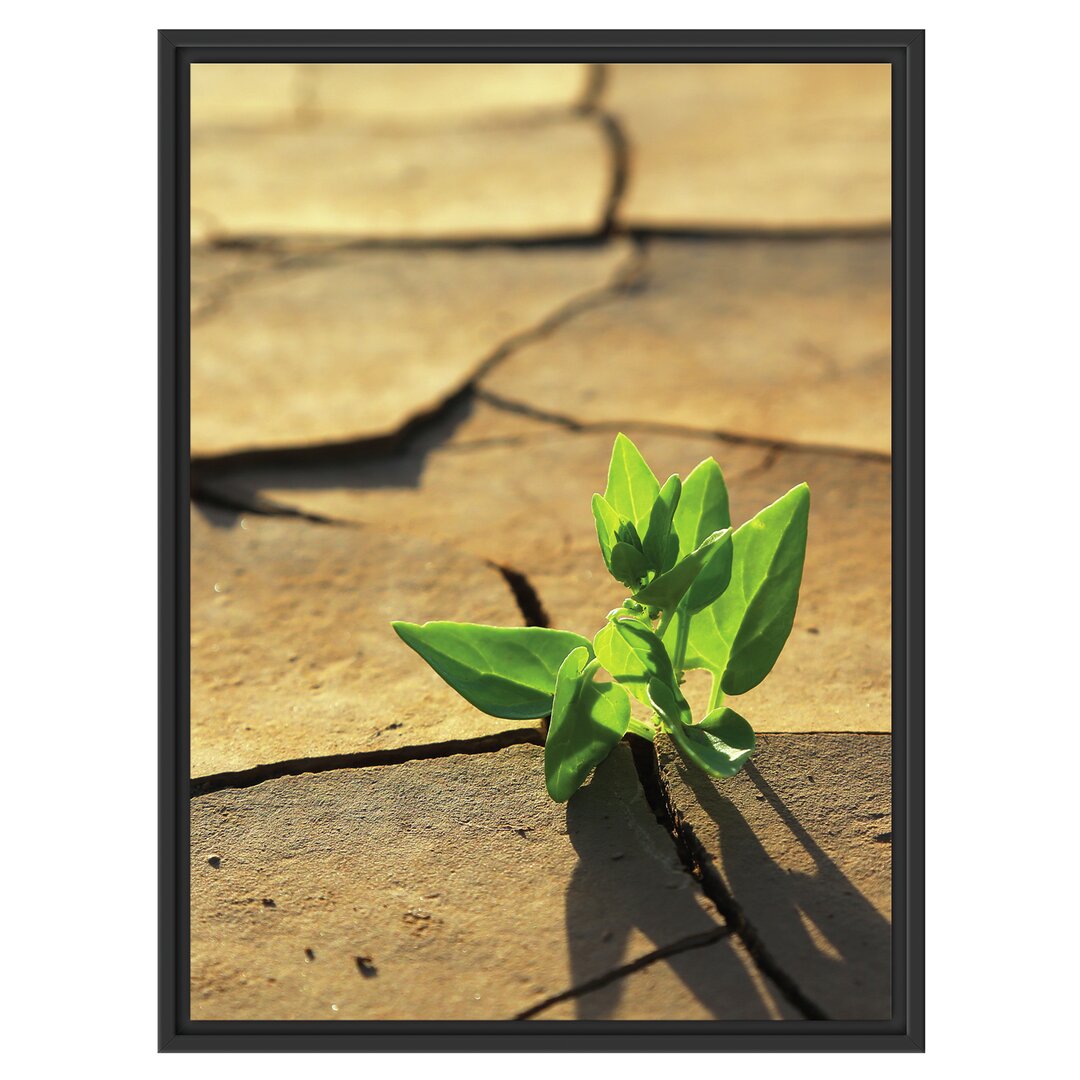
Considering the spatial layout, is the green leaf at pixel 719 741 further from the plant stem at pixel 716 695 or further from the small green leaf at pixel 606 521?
the small green leaf at pixel 606 521

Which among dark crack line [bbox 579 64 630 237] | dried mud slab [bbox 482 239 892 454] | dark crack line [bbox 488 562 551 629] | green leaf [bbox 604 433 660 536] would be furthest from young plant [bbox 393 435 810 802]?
dark crack line [bbox 579 64 630 237]

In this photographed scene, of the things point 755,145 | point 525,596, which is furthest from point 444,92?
point 525,596

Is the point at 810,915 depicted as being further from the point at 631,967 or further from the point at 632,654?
the point at 632,654

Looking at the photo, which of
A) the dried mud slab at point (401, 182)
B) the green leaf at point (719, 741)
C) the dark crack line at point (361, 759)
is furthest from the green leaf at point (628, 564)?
the dried mud slab at point (401, 182)

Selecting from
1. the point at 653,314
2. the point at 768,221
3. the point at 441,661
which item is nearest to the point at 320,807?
the point at 441,661

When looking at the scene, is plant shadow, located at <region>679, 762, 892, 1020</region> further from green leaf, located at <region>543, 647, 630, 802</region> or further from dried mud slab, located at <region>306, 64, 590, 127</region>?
dried mud slab, located at <region>306, 64, 590, 127</region>
